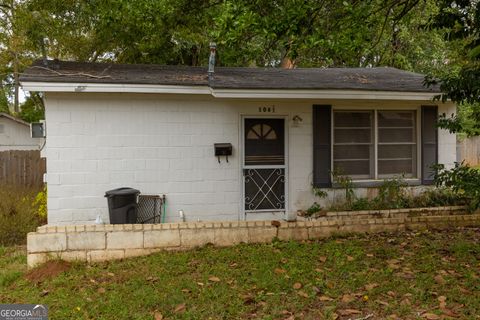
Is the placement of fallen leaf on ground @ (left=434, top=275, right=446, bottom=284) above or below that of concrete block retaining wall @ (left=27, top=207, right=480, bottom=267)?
below

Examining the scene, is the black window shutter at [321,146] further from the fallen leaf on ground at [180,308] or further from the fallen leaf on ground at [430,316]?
the fallen leaf on ground at [180,308]

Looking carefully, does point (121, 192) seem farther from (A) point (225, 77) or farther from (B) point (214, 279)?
(A) point (225, 77)

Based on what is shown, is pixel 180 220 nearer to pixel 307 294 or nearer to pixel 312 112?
pixel 312 112

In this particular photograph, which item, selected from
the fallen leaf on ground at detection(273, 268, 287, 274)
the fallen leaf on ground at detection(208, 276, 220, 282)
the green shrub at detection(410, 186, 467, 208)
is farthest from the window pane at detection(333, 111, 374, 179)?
the fallen leaf on ground at detection(208, 276, 220, 282)

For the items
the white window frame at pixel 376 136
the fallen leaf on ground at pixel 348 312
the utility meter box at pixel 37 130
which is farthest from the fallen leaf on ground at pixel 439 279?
the utility meter box at pixel 37 130

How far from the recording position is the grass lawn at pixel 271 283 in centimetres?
384

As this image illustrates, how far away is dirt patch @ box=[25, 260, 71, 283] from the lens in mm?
4801

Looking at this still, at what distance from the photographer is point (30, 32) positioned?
11422mm

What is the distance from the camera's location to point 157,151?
7.32 meters

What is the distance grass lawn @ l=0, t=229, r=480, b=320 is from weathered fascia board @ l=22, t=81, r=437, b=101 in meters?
2.56

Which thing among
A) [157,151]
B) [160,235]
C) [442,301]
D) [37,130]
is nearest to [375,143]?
[157,151]

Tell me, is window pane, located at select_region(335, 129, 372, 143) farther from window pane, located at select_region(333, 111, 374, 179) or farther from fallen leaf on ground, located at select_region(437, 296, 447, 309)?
fallen leaf on ground, located at select_region(437, 296, 447, 309)

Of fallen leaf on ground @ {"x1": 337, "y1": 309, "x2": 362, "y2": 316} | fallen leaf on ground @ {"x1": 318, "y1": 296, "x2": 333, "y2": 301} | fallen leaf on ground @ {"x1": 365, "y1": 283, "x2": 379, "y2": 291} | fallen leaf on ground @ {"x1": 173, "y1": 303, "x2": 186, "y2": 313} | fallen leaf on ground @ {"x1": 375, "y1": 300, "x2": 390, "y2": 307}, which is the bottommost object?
fallen leaf on ground @ {"x1": 173, "y1": 303, "x2": 186, "y2": 313}

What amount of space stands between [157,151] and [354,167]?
150 inches
